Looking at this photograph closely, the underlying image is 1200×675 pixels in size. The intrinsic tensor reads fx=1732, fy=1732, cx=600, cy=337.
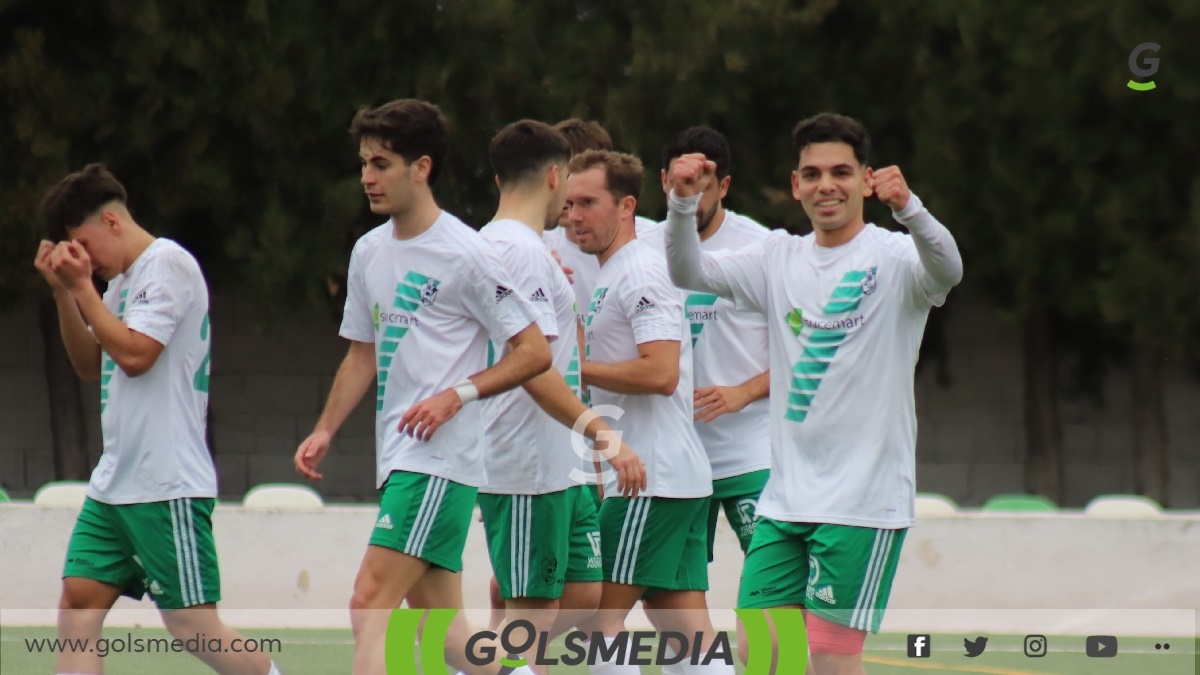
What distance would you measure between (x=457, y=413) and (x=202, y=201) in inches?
375

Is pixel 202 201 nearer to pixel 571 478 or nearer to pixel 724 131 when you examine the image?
pixel 724 131

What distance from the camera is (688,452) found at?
6.61 meters

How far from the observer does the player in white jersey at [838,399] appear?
554 centimetres

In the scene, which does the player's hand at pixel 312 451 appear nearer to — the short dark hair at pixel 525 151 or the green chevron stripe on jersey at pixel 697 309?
the short dark hair at pixel 525 151

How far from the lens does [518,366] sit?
18.5 feet

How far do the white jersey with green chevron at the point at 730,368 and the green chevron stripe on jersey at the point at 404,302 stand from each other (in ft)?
6.03

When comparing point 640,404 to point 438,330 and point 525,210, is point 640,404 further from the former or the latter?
point 438,330

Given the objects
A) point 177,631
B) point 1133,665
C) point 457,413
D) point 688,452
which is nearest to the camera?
point 457,413

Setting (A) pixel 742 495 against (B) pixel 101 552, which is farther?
(A) pixel 742 495

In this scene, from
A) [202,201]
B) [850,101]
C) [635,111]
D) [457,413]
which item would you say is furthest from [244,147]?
[457,413]

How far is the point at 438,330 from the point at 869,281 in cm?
142

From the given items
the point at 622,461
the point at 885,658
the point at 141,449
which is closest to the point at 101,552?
the point at 141,449

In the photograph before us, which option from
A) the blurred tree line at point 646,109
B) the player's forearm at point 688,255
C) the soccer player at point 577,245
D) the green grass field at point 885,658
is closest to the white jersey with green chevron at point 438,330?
the player's forearm at point 688,255

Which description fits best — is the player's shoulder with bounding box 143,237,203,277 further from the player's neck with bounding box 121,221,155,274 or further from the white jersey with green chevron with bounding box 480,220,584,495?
the white jersey with green chevron with bounding box 480,220,584,495
